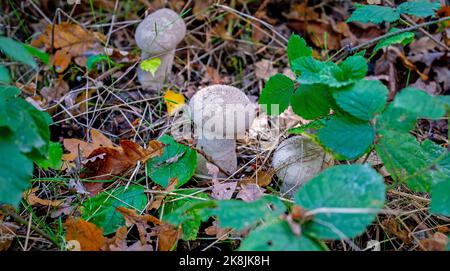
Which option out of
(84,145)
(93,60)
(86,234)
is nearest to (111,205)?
(86,234)

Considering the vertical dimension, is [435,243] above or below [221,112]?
below

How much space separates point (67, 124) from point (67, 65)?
44 cm

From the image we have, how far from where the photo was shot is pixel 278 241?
44.8 inches

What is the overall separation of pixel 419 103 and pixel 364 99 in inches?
9.4

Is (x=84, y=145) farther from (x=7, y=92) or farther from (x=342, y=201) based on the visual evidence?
(x=342, y=201)

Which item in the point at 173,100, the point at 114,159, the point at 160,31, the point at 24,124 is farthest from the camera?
the point at 173,100

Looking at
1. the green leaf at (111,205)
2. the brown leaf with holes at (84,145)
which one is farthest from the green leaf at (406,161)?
the brown leaf with holes at (84,145)

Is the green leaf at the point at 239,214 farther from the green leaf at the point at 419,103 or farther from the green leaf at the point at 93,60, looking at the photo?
the green leaf at the point at 93,60

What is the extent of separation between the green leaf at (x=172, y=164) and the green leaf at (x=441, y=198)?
904 millimetres

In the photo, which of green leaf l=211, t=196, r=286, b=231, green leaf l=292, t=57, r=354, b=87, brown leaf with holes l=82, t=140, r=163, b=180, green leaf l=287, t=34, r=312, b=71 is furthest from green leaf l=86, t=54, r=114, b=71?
green leaf l=211, t=196, r=286, b=231

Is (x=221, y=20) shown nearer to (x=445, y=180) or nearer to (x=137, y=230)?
(x=137, y=230)

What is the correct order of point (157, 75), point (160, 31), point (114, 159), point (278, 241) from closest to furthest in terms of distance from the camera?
point (278, 241)
point (114, 159)
point (160, 31)
point (157, 75)

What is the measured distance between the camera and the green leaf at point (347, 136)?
56.4 inches

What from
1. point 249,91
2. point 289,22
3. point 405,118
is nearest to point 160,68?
point 249,91
